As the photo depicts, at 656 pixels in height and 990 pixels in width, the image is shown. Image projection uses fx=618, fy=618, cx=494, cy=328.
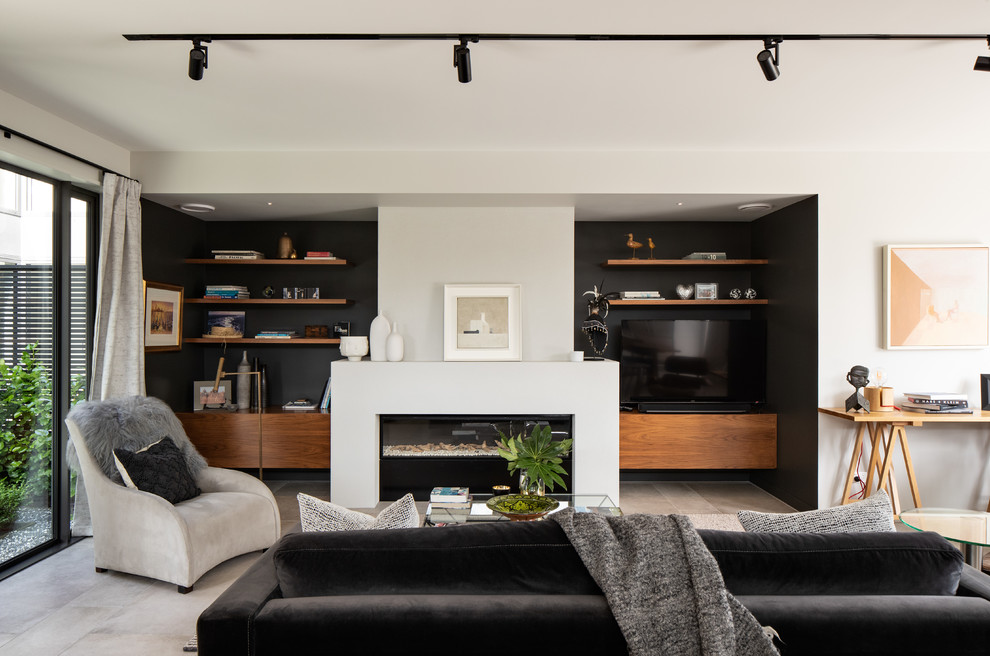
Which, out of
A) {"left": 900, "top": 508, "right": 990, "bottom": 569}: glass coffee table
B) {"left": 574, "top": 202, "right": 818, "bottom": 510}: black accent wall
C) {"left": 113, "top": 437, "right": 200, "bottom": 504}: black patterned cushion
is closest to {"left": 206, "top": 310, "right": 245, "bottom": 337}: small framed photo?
{"left": 113, "top": 437, "right": 200, "bottom": 504}: black patterned cushion

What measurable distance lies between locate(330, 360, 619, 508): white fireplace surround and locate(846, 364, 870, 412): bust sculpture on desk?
1.54 meters

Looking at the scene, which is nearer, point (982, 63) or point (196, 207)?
point (982, 63)

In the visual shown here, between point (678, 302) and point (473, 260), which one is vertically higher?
point (473, 260)

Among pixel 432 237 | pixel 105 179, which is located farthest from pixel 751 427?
pixel 105 179

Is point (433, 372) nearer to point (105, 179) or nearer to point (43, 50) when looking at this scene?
point (105, 179)

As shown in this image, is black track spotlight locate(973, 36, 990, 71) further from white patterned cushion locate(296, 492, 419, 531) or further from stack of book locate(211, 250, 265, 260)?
stack of book locate(211, 250, 265, 260)

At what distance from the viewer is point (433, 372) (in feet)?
15.0

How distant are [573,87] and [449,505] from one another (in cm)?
226

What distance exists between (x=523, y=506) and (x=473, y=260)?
7.65ft

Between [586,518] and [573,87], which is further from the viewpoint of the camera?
[573,87]

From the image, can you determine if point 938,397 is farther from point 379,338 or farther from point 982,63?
point 379,338

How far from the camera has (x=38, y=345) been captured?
11.8 feet

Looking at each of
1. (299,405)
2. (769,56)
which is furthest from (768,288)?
(299,405)

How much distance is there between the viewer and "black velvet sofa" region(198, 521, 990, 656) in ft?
4.89
